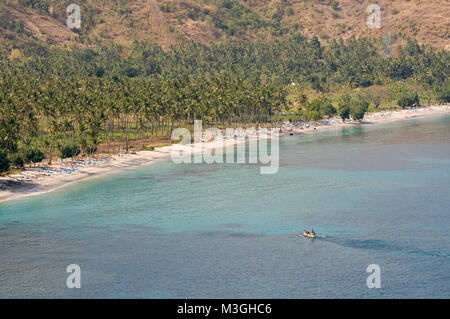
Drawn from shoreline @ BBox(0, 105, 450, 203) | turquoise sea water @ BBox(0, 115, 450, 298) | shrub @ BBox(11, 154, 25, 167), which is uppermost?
shrub @ BBox(11, 154, 25, 167)

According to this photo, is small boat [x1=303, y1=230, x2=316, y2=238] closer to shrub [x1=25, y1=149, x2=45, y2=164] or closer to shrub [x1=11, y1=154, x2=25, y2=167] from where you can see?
shrub [x1=11, y1=154, x2=25, y2=167]

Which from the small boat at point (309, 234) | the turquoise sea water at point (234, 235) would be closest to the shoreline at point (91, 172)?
the turquoise sea water at point (234, 235)

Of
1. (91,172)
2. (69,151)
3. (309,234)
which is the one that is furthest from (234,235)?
(69,151)

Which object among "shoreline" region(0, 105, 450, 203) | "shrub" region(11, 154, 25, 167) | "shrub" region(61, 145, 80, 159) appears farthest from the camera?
"shrub" region(61, 145, 80, 159)

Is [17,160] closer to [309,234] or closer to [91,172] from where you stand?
[91,172]

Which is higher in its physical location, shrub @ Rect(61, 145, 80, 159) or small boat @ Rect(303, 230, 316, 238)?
shrub @ Rect(61, 145, 80, 159)

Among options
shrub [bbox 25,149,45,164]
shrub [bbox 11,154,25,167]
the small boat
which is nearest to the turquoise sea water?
the small boat

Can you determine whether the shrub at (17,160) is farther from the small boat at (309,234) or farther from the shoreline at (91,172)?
the small boat at (309,234)
